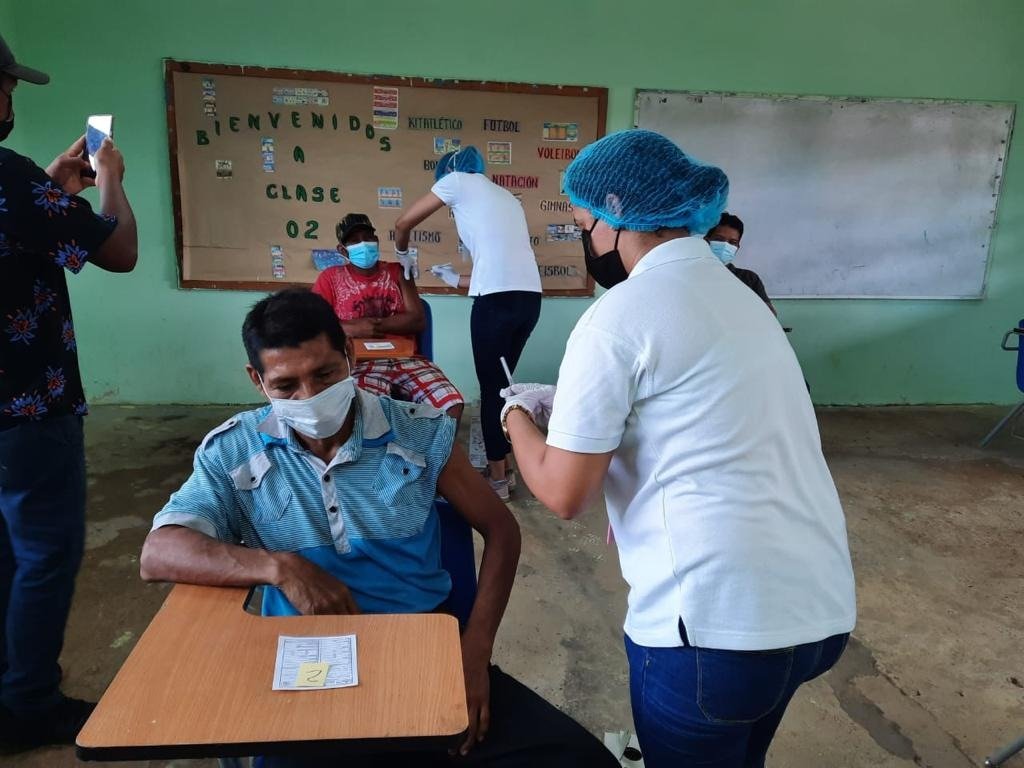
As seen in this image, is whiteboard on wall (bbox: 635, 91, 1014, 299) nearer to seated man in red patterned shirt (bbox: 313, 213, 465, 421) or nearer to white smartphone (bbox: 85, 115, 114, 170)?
seated man in red patterned shirt (bbox: 313, 213, 465, 421)

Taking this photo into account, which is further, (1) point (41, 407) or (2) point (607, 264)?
(1) point (41, 407)

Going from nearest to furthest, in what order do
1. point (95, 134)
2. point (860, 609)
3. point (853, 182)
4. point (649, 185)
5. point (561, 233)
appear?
point (649, 185)
point (95, 134)
point (860, 609)
point (561, 233)
point (853, 182)

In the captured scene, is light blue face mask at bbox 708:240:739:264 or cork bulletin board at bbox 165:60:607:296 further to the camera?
cork bulletin board at bbox 165:60:607:296

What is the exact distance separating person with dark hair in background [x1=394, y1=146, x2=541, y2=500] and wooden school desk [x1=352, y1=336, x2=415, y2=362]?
387mm

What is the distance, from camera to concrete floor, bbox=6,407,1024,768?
1.81 meters

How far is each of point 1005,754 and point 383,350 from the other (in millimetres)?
2253

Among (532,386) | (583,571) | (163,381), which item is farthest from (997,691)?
(163,381)

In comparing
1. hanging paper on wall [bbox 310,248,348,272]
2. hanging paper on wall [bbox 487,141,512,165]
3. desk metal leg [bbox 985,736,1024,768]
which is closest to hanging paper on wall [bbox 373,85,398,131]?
hanging paper on wall [bbox 487,141,512,165]

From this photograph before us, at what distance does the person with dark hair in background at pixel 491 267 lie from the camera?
2.96 metres

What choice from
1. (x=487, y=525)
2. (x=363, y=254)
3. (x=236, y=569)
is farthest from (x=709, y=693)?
(x=363, y=254)

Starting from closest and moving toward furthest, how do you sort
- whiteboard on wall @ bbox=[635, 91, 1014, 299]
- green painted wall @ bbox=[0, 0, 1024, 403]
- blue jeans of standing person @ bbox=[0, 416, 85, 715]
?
blue jeans of standing person @ bbox=[0, 416, 85, 715] → green painted wall @ bbox=[0, 0, 1024, 403] → whiteboard on wall @ bbox=[635, 91, 1014, 299]

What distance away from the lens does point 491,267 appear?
116 inches

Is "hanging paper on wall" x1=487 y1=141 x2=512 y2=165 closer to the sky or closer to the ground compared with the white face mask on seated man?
closer to the sky

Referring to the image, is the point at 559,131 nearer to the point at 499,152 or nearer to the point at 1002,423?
the point at 499,152
